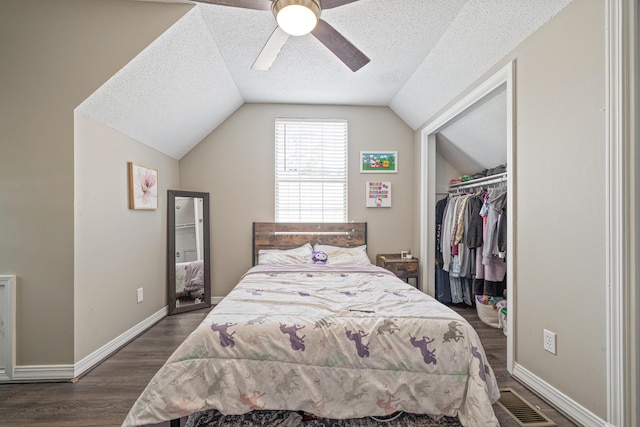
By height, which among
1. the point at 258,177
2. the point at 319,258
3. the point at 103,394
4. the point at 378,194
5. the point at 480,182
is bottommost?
the point at 103,394

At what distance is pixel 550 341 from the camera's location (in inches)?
72.6

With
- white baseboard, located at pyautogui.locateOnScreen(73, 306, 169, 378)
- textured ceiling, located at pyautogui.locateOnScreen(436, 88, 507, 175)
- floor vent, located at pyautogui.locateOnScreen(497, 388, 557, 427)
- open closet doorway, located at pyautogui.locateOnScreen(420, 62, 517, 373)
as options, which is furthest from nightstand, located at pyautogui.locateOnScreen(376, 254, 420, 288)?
white baseboard, located at pyautogui.locateOnScreen(73, 306, 169, 378)

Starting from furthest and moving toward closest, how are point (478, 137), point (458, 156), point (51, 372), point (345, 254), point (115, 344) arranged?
point (458, 156) < point (345, 254) < point (478, 137) < point (115, 344) < point (51, 372)

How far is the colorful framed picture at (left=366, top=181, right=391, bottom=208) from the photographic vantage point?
393cm

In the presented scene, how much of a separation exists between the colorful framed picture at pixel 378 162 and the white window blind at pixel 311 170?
0.26m

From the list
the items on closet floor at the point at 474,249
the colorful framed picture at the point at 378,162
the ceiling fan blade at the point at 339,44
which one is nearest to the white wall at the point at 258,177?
the colorful framed picture at the point at 378,162

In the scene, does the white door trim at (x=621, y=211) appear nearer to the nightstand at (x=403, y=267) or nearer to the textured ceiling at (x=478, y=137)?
the textured ceiling at (x=478, y=137)

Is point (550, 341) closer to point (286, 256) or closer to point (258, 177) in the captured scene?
point (286, 256)

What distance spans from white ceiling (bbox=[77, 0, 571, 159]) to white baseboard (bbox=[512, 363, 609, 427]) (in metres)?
2.30

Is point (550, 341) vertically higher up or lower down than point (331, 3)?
lower down

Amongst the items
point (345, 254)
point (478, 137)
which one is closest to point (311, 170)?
point (345, 254)

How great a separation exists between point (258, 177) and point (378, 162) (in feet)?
5.25

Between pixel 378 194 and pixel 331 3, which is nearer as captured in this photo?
pixel 331 3

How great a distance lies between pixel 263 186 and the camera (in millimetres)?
3879
